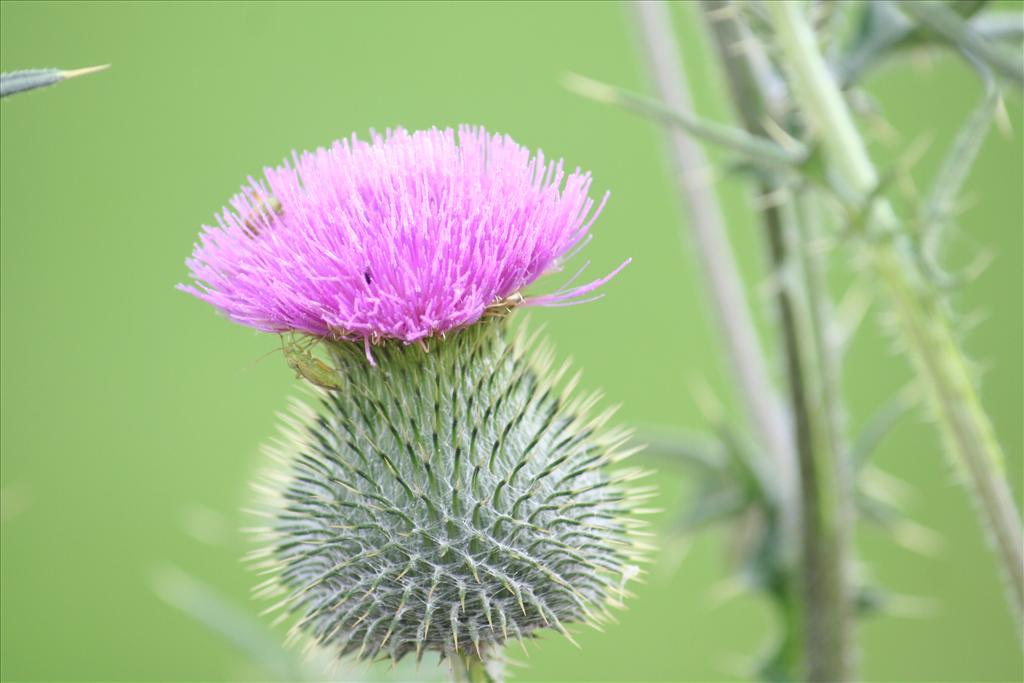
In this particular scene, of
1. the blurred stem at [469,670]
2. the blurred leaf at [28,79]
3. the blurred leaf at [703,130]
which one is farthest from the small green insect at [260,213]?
the blurred stem at [469,670]

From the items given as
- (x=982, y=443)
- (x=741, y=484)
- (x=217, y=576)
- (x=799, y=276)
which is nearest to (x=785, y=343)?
(x=799, y=276)

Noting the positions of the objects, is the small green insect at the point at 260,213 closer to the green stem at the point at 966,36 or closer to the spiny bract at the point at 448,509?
the spiny bract at the point at 448,509

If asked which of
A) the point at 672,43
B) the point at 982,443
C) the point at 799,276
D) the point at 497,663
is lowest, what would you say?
the point at 497,663

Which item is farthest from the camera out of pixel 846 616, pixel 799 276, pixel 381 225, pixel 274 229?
pixel 846 616

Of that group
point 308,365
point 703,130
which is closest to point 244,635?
point 308,365

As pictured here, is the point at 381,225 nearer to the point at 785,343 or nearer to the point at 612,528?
the point at 612,528

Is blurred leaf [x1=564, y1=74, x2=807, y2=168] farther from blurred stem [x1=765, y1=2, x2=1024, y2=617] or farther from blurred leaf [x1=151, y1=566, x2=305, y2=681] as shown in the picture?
blurred leaf [x1=151, y1=566, x2=305, y2=681]

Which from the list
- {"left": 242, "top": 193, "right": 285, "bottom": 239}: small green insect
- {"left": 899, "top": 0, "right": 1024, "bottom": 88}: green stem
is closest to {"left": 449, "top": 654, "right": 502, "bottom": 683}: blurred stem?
{"left": 242, "top": 193, "right": 285, "bottom": 239}: small green insect
